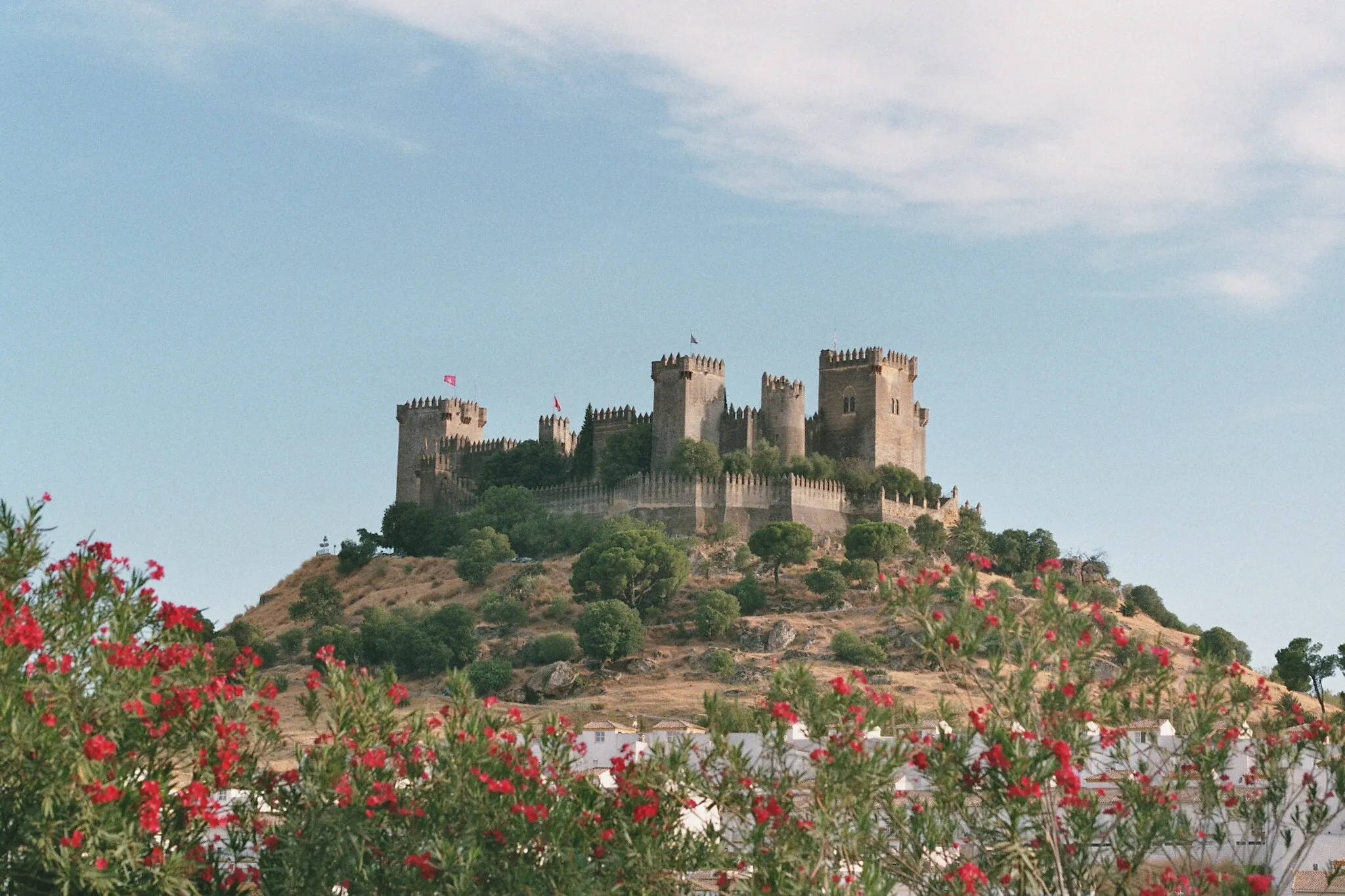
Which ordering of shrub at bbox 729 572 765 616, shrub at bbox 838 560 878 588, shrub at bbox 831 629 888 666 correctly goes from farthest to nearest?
shrub at bbox 838 560 878 588 < shrub at bbox 729 572 765 616 < shrub at bbox 831 629 888 666

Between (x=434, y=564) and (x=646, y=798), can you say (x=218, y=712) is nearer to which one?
(x=646, y=798)

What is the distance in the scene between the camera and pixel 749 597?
69875 millimetres

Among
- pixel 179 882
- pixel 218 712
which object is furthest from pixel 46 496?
pixel 179 882

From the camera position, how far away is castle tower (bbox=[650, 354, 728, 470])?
76.6m

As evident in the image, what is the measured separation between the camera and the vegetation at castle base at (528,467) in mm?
82000

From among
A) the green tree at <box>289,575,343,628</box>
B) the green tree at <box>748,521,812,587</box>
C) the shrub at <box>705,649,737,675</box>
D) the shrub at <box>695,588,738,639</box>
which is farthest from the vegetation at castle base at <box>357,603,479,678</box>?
the green tree at <box>748,521,812,587</box>

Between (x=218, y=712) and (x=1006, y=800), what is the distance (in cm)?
694

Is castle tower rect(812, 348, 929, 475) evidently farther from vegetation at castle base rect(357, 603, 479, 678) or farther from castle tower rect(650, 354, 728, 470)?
vegetation at castle base rect(357, 603, 479, 678)

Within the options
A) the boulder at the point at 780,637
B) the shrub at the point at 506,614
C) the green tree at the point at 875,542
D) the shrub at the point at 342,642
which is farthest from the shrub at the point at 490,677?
the green tree at the point at 875,542

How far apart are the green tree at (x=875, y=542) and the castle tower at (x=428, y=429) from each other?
818 inches

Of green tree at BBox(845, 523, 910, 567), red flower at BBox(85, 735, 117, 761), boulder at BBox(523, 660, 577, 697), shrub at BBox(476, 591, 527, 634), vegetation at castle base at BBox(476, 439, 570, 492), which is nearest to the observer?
red flower at BBox(85, 735, 117, 761)

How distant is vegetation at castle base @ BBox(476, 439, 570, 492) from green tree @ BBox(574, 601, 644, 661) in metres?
15.2

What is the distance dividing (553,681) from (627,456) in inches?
630

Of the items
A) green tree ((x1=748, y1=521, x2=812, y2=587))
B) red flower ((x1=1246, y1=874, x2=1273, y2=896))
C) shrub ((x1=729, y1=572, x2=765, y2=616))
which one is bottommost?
red flower ((x1=1246, y1=874, x2=1273, y2=896))
